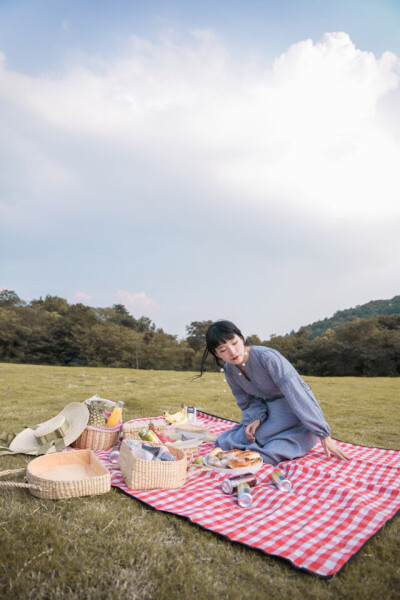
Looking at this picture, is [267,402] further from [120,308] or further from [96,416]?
[120,308]

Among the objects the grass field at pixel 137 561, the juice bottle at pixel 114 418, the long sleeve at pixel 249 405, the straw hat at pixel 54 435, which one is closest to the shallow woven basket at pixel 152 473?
the grass field at pixel 137 561

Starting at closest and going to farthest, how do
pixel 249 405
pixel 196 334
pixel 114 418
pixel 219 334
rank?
1. pixel 219 334
2. pixel 249 405
3. pixel 114 418
4. pixel 196 334

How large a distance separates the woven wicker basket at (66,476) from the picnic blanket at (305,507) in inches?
8.5

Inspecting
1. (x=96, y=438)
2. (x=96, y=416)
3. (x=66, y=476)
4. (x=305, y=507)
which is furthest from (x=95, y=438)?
(x=305, y=507)

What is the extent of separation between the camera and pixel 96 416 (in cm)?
421

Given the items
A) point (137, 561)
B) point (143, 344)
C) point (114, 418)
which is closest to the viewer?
point (137, 561)

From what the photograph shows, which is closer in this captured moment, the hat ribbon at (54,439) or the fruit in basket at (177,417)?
the hat ribbon at (54,439)

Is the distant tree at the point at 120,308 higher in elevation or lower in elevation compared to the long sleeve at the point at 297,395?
higher

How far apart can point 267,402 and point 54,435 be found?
2.20 metres

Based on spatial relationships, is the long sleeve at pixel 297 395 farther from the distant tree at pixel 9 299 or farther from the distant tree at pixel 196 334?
the distant tree at pixel 9 299

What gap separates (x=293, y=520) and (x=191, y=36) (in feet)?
35.3

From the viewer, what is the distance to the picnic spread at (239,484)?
225 cm

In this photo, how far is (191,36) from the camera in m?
9.59

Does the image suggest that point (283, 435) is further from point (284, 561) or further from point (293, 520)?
point (284, 561)
